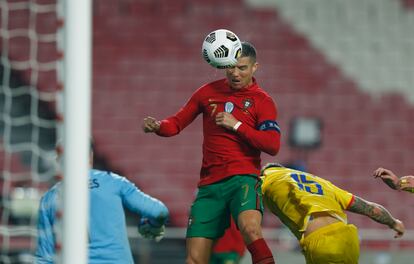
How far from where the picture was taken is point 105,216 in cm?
542

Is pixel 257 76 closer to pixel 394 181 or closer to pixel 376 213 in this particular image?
pixel 376 213

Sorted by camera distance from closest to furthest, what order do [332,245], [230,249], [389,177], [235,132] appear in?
[389,177] → [332,245] → [235,132] → [230,249]

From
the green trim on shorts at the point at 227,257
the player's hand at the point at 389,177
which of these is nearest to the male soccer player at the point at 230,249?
the green trim on shorts at the point at 227,257

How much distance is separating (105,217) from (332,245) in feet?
4.09

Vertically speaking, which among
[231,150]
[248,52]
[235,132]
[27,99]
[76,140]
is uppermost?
[248,52]

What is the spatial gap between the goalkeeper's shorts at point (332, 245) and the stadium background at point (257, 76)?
6576mm

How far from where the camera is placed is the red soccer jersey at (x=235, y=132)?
5.37 meters

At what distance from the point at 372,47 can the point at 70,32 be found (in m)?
9.53

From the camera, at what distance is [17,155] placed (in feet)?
38.4

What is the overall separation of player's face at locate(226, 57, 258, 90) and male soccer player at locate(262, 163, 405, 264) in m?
0.55

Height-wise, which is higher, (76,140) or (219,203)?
→ (76,140)

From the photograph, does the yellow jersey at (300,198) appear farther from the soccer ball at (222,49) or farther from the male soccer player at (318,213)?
the soccer ball at (222,49)

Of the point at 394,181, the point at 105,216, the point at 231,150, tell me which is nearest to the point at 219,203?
the point at 231,150

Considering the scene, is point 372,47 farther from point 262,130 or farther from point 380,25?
point 262,130
